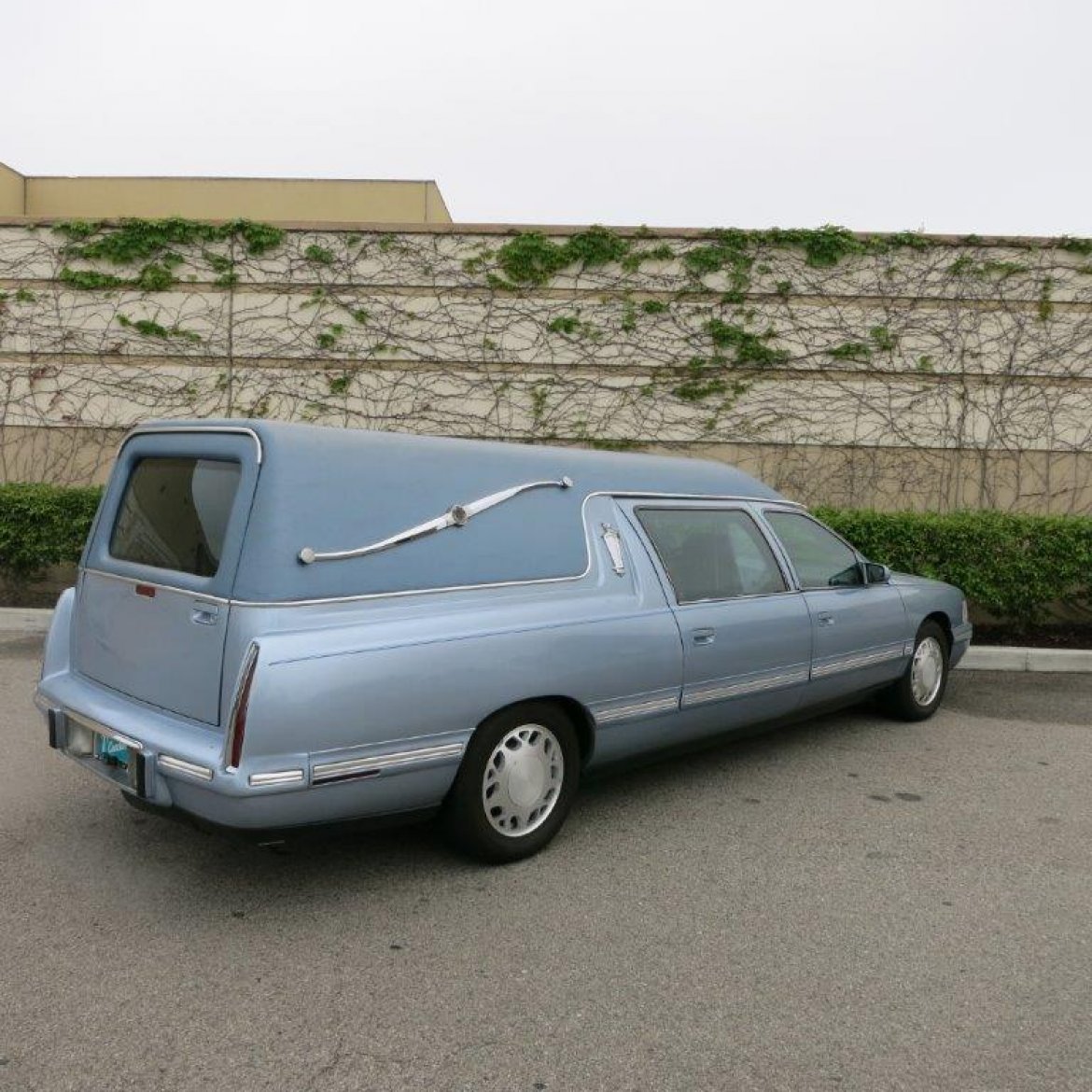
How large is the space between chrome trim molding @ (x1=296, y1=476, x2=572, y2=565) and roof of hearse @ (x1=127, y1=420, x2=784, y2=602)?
15mm

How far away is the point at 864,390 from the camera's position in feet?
35.9

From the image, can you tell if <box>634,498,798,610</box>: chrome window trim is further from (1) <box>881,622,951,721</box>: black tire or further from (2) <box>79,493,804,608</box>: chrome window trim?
(1) <box>881,622,951,721</box>: black tire

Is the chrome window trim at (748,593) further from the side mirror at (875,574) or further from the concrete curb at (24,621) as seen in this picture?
the concrete curb at (24,621)

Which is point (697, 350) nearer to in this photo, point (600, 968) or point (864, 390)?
point (864, 390)

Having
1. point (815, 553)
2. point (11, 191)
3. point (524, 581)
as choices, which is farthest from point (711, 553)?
point (11, 191)

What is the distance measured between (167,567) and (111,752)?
0.66 meters

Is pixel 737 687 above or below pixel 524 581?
below

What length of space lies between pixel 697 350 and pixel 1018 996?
8.98 m

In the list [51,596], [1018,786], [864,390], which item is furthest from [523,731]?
[864,390]

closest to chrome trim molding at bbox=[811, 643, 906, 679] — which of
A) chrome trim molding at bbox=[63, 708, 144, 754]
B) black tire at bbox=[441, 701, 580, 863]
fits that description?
black tire at bbox=[441, 701, 580, 863]

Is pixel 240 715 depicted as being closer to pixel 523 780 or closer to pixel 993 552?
pixel 523 780

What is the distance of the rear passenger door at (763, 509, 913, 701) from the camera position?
4.97 metres

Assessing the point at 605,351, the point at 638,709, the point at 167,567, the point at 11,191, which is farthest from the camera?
the point at 11,191

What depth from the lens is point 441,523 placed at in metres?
3.56
